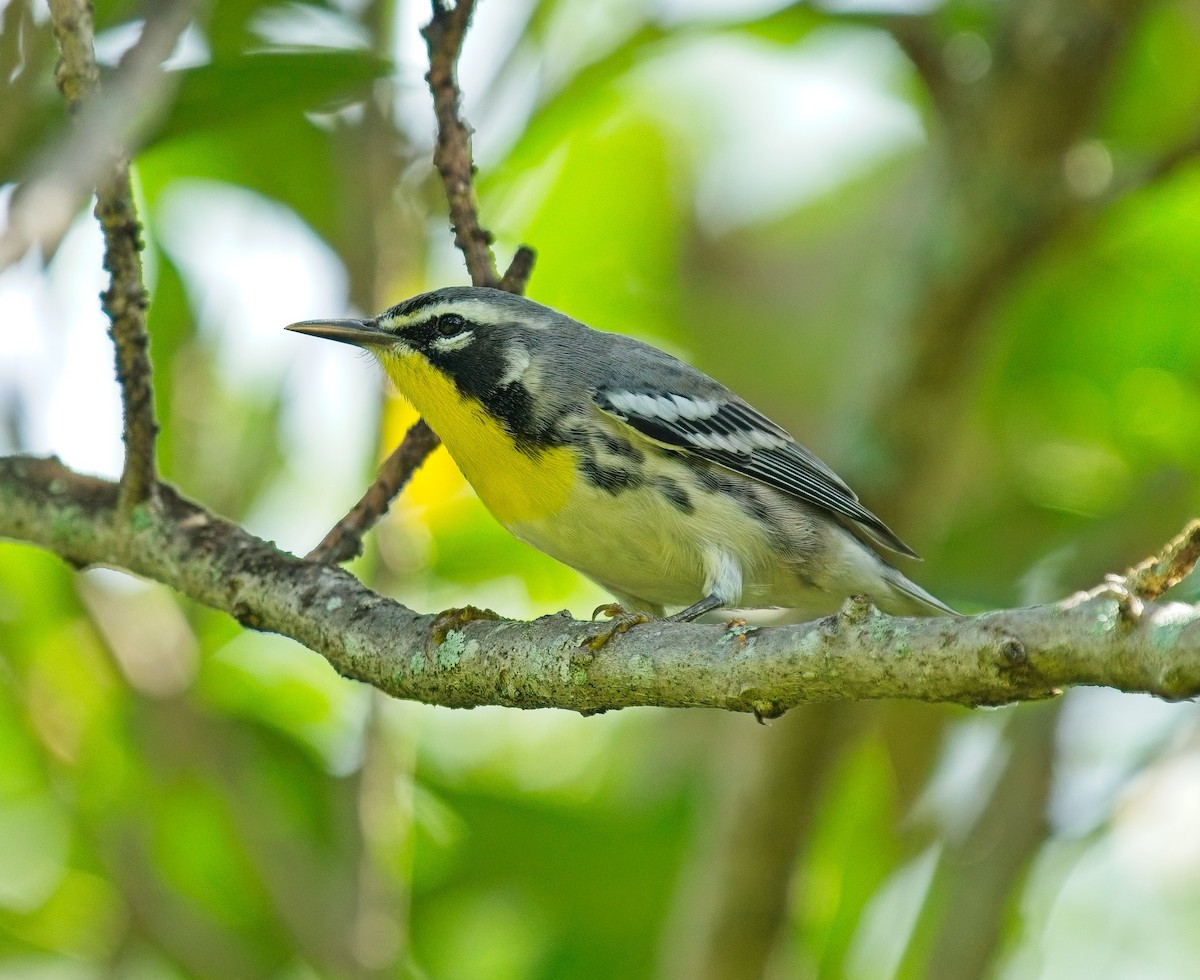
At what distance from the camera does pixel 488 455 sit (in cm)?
410

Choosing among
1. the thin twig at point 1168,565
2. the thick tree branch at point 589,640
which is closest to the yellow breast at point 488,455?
the thick tree branch at point 589,640

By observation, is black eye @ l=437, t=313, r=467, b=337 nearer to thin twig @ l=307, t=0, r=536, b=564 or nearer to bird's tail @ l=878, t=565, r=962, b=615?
thin twig @ l=307, t=0, r=536, b=564

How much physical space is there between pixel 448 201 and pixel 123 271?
1.00 m

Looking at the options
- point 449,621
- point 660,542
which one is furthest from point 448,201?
point 449,621

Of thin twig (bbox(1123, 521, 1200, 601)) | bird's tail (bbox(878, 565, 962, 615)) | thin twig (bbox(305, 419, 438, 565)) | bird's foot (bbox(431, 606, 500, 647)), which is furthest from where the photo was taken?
bird's tail (bbox(878, 565, 962, 615))

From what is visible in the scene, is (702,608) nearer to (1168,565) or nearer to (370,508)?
(370,508)

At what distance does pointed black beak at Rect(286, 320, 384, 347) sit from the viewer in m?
4.07

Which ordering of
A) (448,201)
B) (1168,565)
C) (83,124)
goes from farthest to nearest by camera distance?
(448,201) → (83,124) → (1168,565)

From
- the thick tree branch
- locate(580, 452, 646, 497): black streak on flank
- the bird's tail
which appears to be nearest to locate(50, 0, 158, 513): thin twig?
the thick tree branch

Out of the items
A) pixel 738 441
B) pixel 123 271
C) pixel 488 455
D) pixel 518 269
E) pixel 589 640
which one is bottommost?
pixel 589 640

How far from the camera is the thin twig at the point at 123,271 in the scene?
9.19ft

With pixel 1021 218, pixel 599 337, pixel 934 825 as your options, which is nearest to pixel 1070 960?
pixel 934 825

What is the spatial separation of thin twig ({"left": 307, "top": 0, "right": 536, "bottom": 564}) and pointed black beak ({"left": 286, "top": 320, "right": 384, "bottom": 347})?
40 centimetres

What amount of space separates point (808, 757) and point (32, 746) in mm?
2926
